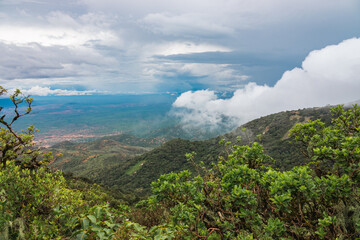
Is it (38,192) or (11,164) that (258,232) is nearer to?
(38,192)

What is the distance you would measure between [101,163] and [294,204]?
205119 millimetres

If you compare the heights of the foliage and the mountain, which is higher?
the foliage

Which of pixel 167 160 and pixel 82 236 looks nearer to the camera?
pixel 82 236

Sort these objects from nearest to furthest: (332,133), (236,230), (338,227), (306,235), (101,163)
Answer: (338,227)
(306,235)
(236,230)
(332,133)
(101,163)

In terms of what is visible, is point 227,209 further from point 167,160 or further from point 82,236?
point 167,160

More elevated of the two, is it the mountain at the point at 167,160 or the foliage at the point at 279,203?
the foliage at the point at 279,203

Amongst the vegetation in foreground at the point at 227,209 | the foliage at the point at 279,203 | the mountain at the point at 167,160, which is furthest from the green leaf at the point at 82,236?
the mountain at the point at 167,160

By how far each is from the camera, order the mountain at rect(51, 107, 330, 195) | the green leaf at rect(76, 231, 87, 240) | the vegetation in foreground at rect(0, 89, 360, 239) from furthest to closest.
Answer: the mountain at rect(51, 107, 330, 195), the vegetation in foreground at rect(0, 89, 360, 239), the green leaf at rect(76, 231, 87, 240)

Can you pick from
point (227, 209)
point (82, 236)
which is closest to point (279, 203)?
point (227, 209)

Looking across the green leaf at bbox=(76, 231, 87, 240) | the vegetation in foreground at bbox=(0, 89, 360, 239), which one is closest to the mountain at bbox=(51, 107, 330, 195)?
the vegetation in foreground at bbox=(0, 89, 360, 239)

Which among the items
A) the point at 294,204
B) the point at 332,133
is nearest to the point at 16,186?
the point at 294,204

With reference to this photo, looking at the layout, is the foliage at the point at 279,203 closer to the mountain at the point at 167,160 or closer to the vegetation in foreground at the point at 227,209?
the vegetation in foreground at the point at 227,209

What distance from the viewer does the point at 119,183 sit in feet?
471

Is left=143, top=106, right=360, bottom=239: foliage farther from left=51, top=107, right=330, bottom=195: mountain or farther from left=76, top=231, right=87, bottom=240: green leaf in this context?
left=51, top=107, right=330, bottom=195: mountain
